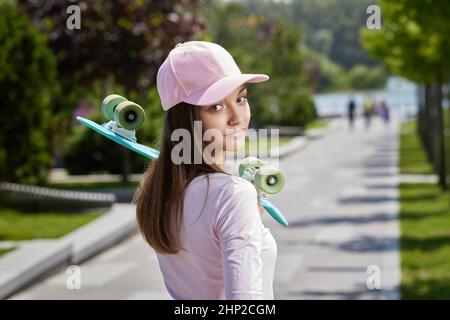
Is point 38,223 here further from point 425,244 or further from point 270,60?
point 270,60

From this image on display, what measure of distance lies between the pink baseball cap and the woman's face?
53mm

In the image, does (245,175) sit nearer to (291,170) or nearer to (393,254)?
(393,254)

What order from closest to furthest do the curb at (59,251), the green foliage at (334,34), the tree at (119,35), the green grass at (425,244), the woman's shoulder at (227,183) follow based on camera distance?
the woman's shoulder at (227,183) < the green grass at (425,244) < the curb at (59,251) < the tree at (119,35) < the green foliage at (334,34)

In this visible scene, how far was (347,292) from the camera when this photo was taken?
946cm

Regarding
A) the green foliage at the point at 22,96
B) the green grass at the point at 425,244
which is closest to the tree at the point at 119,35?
the green foliage at the point at 22,96

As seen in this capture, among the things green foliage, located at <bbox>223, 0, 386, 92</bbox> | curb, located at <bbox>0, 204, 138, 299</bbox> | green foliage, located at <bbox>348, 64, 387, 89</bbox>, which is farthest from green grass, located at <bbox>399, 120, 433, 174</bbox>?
green foliage, located at <bbox>223, 0, 386, 92</bbox>

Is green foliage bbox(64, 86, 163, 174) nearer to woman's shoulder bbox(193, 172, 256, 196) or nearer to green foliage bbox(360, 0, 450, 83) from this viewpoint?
green foliage bbox(360, 0, 450, 83)

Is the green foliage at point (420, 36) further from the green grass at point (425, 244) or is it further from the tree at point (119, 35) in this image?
the tree at point (119, 35)

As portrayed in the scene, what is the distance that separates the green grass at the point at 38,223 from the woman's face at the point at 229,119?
36.6ft

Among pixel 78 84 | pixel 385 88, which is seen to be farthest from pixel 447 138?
pixel 385 88

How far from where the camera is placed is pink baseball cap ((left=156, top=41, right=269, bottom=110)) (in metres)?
2.39

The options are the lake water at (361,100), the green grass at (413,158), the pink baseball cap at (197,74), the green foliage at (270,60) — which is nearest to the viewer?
the pink baseball cap at (197,74)

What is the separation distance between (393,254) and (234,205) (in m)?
9.70

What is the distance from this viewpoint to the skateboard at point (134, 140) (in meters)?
2.35
